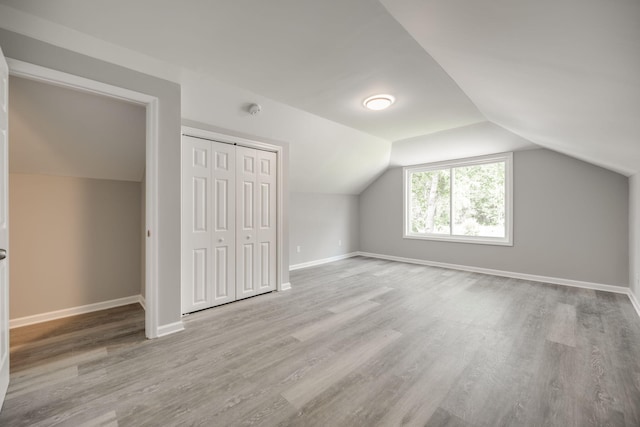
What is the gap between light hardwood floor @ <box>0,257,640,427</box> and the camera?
1575 millimetres

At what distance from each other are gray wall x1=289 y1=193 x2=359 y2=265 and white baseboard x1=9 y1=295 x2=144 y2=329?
2730 mm

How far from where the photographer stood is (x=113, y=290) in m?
3.33

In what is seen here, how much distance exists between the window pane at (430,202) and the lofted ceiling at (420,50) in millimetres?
2537

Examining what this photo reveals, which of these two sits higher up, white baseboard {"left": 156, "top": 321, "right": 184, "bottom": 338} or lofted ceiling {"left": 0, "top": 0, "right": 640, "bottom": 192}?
lofted ceiling {"left": 0, "top": 0, "right": 640, "bottom": 192}

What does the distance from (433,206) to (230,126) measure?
457cm

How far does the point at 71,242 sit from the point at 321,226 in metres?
4.13

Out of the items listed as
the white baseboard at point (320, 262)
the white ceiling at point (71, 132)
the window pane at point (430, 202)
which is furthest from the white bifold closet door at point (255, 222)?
the window pane at point (430, 202)

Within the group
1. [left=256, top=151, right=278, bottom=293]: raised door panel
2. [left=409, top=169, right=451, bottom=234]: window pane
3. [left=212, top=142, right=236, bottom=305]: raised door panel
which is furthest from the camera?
[left=409, top=169, right=451, bottom=234]: window pane

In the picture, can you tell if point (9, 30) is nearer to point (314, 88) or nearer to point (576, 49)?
point (314, 88)

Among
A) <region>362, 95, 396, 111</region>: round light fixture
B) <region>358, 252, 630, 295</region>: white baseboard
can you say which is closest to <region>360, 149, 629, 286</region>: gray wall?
<region>358, 252, 630, 295</region>: white baseboard

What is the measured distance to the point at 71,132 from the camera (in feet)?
8.56

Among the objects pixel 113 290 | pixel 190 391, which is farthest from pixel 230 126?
pixel 190 391

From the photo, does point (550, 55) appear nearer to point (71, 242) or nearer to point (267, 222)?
point (267, 222)

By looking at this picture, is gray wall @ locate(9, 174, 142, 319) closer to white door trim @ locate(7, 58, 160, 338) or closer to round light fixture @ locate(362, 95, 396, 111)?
white door trim @ locate(7, 58, 160, 338)
